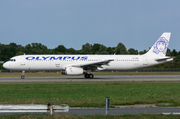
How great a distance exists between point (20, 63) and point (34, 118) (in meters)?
29.0

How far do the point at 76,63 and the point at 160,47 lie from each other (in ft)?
49.3

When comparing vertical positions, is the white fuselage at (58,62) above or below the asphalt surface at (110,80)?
above

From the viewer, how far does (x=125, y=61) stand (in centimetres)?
4000

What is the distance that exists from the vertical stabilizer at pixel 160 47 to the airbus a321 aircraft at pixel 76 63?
0.82 meters

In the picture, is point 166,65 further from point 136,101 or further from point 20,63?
point 136,101

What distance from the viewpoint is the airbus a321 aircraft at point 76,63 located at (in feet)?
121

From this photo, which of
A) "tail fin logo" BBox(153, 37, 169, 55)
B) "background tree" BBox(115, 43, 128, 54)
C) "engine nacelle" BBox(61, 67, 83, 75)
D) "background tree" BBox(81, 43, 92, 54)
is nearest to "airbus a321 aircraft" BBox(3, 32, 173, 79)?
"engine nacelle" BBox(61, 67, 83, 75)

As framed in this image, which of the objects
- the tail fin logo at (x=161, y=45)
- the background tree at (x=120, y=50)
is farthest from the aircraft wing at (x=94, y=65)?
the background tree at (x=120, y=50)

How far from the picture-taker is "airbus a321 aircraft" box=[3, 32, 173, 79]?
3681cm

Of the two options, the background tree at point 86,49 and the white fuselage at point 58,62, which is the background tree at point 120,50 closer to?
the background tree at point 86,49

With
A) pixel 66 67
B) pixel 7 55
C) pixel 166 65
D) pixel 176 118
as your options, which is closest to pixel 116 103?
pixel 176 118

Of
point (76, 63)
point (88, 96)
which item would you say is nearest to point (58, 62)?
point (76, 63)

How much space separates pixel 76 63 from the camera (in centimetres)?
3834

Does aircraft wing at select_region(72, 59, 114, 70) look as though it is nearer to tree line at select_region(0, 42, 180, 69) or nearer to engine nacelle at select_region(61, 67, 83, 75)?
engine nacelle at select_region(61, 67, 83, 75)
